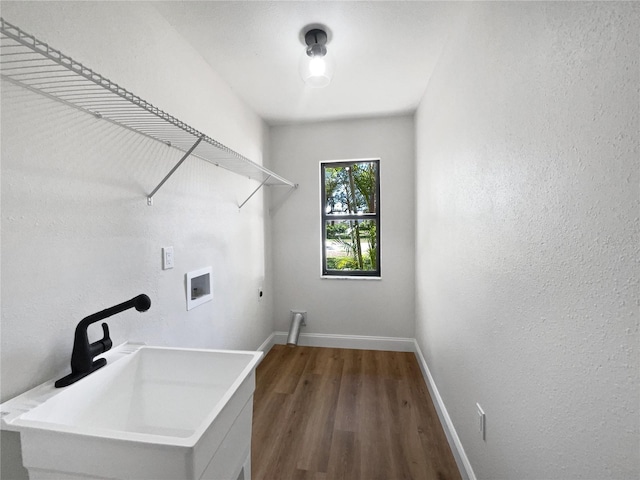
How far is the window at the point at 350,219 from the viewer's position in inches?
121

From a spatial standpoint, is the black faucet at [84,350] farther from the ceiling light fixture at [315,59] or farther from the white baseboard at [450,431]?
the white baseboard at [450,431]

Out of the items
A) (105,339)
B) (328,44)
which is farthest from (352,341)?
(328,44)

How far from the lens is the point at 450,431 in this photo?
64.9 inches

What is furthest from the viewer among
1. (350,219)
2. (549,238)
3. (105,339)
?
(350,219)

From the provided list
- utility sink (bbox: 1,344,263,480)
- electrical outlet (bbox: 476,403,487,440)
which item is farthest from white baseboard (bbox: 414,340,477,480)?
utility sink (bbox: 1,344,263,480)

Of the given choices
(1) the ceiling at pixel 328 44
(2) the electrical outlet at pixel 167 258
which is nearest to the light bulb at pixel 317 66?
(1) the ceiling at pixel 328 44

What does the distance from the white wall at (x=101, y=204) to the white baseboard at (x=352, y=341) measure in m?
1.22

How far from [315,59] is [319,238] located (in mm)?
1756

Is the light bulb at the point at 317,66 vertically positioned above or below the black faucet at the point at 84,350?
above

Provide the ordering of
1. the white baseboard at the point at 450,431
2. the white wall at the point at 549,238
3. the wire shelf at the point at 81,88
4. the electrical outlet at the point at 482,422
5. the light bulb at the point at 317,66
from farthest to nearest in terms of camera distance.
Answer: the light bulb at the point at 317,66 < the white baseboard at the point at 450,431 < the electrical outlet at the point at 482,422 < the wire shelf at the point at 81,88 < the white wall at the point at 549,238

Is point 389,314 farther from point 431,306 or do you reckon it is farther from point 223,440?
point 223,440

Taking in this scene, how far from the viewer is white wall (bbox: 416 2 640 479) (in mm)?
576

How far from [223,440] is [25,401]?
1.95 feet

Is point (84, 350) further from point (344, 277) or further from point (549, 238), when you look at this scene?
point (344, 277)
